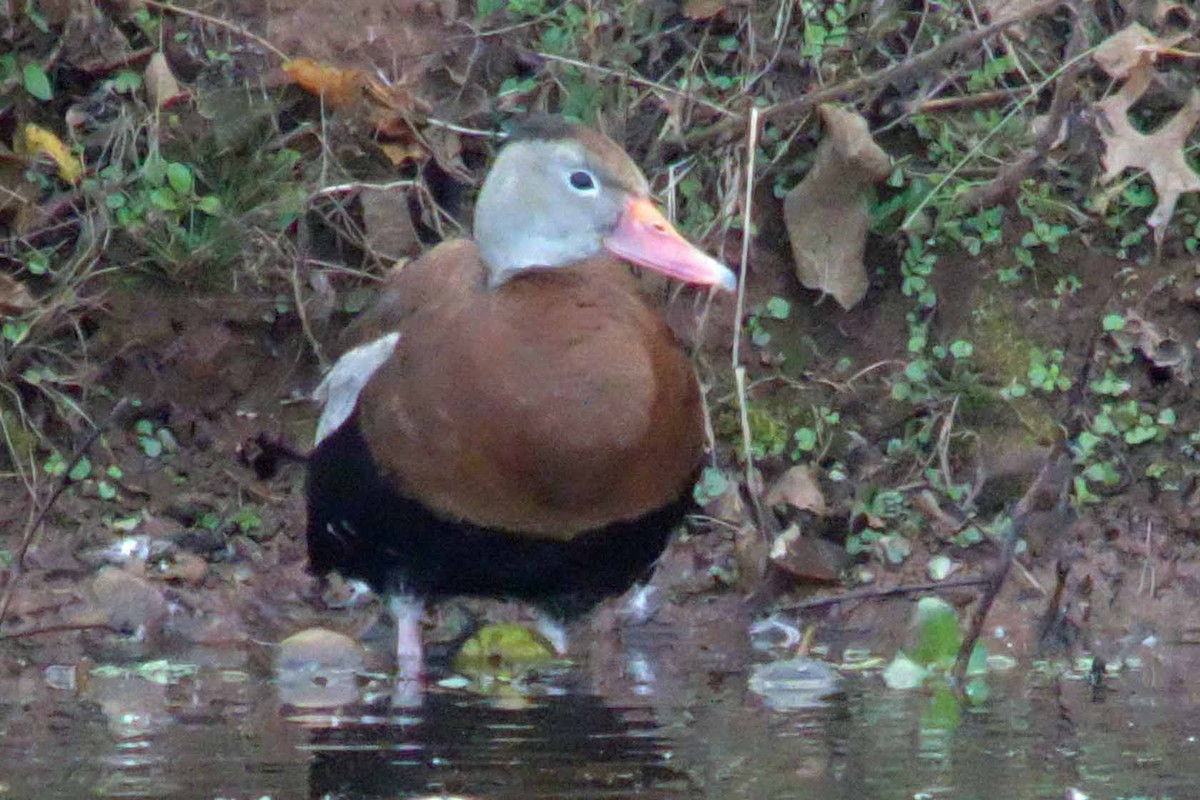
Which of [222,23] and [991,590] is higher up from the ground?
[222,23]

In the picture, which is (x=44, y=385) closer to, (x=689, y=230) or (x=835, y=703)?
(x=689, y=230)

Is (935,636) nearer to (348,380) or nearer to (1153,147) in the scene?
(348,380)

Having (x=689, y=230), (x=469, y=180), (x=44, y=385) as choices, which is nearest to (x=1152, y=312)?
(x=689, y=230)

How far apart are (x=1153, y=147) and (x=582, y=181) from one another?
70.1 inches

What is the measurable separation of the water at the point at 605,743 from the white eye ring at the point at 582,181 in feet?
3.49

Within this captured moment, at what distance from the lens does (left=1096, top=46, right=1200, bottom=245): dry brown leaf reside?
6227 mm

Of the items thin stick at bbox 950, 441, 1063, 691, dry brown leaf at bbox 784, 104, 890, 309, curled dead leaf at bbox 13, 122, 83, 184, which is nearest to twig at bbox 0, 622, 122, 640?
curled dead leaf at bbox 13, 122, 83, 184

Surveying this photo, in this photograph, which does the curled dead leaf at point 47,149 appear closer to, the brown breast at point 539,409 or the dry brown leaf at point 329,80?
the dry brown leaf at point 329,80

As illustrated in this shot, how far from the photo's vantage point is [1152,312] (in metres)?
6.32

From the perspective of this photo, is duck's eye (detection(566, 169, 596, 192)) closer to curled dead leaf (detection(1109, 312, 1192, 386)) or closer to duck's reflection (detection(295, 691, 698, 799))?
duck's reflection (detection(295, 691, 698, 799))

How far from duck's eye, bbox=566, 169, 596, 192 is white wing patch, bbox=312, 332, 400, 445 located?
19.8 inches

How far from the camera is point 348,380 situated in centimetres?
533

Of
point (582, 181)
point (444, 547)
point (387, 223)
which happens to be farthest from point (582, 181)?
point (387, 223)

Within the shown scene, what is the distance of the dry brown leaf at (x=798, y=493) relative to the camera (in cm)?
598
